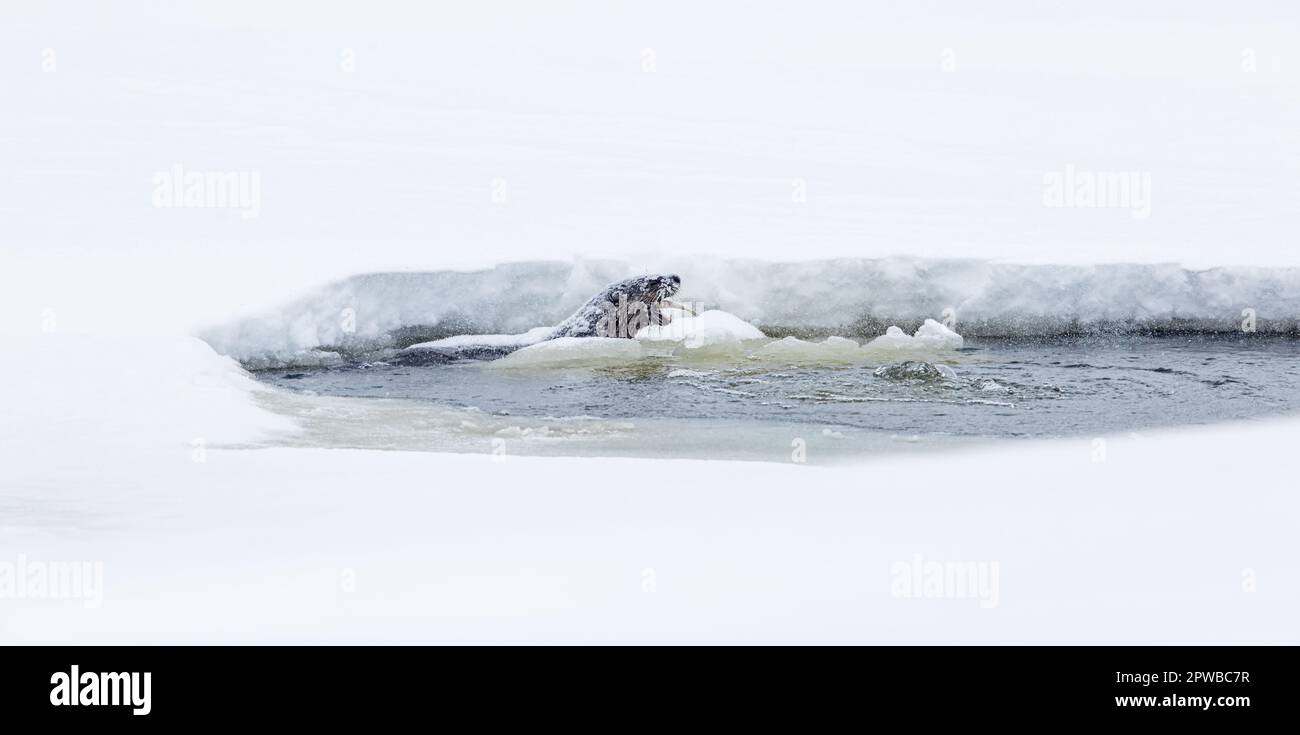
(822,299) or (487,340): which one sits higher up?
(822,299)

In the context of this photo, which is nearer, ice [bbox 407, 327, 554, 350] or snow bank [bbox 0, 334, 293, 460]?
snow bank [bbox 0, 334, 293, 460]

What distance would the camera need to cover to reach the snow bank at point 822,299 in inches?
290

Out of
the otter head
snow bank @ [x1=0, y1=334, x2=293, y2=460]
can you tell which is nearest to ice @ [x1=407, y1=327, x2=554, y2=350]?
the otter head

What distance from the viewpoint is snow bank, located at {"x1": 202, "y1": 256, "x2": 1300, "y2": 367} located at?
24.1 ft

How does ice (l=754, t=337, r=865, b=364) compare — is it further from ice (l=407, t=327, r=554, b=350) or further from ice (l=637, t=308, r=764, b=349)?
ice (l=407, t=327, r=554, b=350)

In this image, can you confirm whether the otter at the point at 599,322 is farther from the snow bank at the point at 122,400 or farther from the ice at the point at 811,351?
the snow bank at the point at 122,400

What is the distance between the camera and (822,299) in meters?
7.60

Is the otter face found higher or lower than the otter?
higher

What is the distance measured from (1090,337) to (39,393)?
573cm

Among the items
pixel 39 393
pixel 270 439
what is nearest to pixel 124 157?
pixel 39 393

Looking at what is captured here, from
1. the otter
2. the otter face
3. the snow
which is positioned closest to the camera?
the snow

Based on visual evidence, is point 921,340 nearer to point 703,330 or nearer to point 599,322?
point 703,330

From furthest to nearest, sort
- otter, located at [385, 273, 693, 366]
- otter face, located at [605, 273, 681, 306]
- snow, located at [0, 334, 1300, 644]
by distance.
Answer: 1. otter face, located at [605, 273, 681, 306]
2. otter, located at [385, 273, 693, 366]
3. snow, located at [0, 334, 1300, 644]

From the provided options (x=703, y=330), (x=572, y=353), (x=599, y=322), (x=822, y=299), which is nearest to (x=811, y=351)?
(x=822, y=299)
